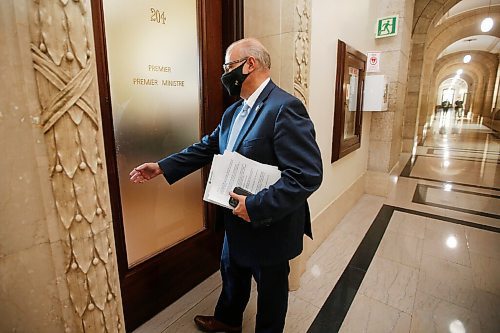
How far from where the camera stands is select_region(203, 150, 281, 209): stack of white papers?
48.9 inches

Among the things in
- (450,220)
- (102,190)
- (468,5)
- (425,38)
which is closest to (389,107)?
(450,220)

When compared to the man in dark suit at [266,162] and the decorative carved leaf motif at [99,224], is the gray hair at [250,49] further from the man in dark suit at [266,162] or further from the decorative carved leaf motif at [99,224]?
the decorative carved leaf motif at [99,224]

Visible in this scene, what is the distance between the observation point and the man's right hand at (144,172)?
1531 millimetres

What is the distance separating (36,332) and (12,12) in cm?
109

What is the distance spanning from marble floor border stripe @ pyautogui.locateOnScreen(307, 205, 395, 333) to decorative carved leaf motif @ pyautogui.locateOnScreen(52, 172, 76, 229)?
5.29ft

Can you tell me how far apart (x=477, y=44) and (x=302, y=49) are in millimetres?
19639

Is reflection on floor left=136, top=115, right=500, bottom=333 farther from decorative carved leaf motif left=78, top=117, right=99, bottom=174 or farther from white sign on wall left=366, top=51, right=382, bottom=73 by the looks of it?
white sign on wall left=366, top=51, right=382, bottom=73

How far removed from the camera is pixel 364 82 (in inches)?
156

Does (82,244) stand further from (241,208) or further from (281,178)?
(281,178)

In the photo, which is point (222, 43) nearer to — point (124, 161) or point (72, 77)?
point (124, 161)

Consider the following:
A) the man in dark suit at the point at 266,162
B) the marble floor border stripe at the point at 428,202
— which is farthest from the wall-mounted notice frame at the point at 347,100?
the man in dark suit at the point at 266,162

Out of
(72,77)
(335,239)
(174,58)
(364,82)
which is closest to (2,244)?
(72,77)

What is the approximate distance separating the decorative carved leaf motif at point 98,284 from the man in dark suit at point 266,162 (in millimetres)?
564

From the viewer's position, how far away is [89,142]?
98 cm
